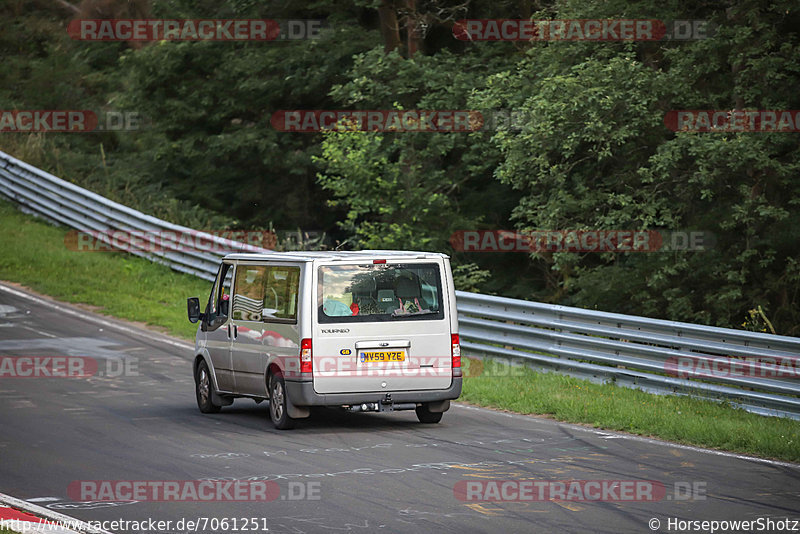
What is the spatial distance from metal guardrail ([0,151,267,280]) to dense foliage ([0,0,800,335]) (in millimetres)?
1309

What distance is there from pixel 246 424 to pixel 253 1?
22.6 m

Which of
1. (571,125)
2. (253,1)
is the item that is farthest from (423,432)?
(253,1)

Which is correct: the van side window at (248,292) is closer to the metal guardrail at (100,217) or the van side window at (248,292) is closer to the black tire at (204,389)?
the black tire at (204,389)

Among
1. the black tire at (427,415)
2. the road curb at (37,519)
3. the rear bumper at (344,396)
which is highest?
the rear bumper at (344,396)

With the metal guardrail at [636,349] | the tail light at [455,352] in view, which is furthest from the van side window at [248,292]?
the metal guardrail at [636,349]

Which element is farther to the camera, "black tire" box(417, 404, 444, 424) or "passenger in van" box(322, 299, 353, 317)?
"black tire" box(417, 404, 444, 424)

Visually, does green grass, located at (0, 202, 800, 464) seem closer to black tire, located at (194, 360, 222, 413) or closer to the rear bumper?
the rear bumper

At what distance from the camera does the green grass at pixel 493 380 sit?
464 inches

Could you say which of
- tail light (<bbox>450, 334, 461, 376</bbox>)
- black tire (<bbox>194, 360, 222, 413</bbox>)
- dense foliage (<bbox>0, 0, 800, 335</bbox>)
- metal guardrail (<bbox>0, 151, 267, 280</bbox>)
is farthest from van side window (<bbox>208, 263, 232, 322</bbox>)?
metal guardrail (<bbox>0, 151, 267, 280</bbox>)

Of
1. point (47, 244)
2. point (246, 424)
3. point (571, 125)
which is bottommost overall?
point (246, 424)

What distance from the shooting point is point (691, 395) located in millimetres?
13930

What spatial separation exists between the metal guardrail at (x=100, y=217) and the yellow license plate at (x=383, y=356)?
35.0ft

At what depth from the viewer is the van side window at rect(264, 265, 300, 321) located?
12523mm

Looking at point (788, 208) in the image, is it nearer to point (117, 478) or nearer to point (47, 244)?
point (117, 478)
